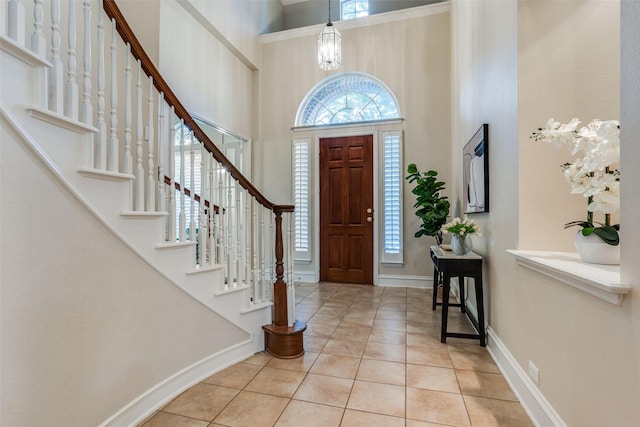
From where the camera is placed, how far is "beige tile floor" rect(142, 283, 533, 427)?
63.8 inches

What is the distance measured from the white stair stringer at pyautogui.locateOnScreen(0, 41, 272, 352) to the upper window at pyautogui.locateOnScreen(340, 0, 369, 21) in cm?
503

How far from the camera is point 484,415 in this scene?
164cm

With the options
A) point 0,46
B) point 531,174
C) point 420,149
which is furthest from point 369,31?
point 0,46

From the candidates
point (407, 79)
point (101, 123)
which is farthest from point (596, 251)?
point (407, 79)

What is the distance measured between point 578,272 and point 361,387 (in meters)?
1.35

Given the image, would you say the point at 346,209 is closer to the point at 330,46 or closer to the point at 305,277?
the point at 305,277

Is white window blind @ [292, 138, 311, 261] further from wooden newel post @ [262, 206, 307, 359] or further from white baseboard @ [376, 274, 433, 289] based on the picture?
wooden newel post @ [262, 206, 307, 359]

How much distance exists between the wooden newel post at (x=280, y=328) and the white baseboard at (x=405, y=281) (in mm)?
2438

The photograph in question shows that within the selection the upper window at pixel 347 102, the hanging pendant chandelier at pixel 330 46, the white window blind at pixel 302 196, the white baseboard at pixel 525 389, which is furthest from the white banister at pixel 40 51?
the upper window at pixel 347 102

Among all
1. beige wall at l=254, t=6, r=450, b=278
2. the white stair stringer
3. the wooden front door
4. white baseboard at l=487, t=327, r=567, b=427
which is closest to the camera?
the white stair stringer

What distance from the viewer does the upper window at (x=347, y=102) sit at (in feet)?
15.6

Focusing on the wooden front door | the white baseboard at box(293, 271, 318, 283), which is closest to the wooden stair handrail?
the wooden front door

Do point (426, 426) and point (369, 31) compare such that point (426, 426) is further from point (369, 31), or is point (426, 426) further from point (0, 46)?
point (369, 31)

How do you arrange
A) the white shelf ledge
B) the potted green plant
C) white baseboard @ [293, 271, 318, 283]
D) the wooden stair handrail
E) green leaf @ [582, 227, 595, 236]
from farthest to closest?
white baseboard @ [293, 271, 318, 283] → the potted green plant → the wooden stair handrail → green leaf @ [582, 227, 595, 236] → the white shelf ledge
